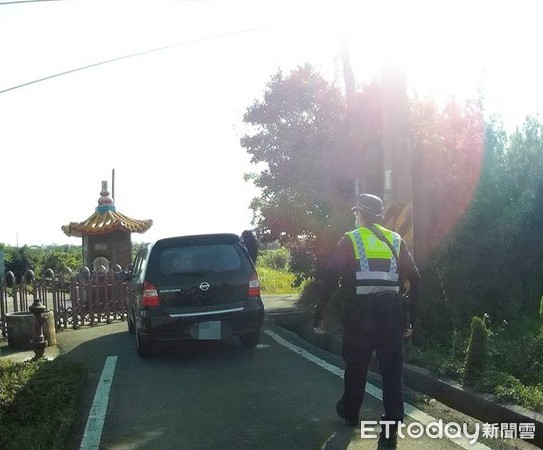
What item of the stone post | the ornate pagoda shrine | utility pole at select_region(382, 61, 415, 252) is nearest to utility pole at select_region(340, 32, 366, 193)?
utility pole at select_region(382, 61, 415, 252)

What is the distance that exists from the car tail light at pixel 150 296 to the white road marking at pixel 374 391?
199 centimetres

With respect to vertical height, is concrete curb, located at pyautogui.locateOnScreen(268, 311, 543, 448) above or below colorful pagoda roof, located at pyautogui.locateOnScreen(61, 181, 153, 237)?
below

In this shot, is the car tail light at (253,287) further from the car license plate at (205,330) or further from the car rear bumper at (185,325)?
the car license plate at (205,330)

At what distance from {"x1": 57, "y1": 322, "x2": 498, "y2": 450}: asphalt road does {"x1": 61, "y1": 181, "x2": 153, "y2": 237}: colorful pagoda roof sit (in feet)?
30.1

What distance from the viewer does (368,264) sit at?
178 inches

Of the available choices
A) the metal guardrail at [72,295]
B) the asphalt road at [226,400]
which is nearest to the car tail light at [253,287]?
the asphalt road at [226,400]

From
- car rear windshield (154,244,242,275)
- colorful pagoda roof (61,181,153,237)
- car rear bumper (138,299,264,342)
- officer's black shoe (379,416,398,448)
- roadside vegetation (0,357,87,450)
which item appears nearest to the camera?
officer's black shoe (379,416,398,448)

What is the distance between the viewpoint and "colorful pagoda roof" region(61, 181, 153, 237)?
17984 mm

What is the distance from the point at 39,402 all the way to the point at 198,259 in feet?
8.74

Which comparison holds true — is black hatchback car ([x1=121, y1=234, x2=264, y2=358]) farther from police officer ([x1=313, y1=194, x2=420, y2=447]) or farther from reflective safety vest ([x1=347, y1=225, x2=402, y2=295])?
reflective safety vest ([x1=347, y1=225, x2=402, y2=295])

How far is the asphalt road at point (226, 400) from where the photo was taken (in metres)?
4.71

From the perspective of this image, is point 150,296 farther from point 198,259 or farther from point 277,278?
point 277,278

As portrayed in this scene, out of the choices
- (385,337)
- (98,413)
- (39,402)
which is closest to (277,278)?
(39,402)

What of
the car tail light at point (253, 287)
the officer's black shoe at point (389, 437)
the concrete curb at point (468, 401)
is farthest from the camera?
the car tail light at point (253, 287)
